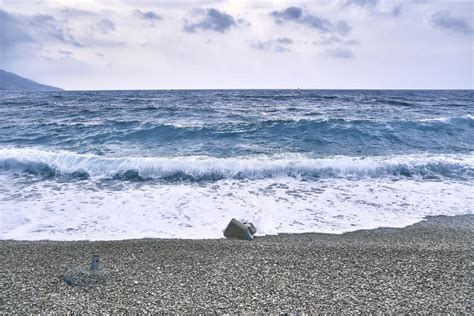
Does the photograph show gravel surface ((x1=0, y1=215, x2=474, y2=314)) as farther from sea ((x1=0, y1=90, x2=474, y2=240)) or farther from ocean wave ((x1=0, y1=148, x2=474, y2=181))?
ocean wave ((x1=0, y1=148, x2=474, y2=181))

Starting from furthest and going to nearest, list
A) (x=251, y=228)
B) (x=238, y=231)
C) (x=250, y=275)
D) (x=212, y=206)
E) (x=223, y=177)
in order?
(x=223, y=177) → (x=212, y=206) → (x=251, y=228) → (x=238, y=231) → (x=250, y=275)

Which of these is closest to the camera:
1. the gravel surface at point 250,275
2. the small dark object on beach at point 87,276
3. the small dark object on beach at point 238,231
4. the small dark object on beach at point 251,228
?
the gravel surface at point 250,275

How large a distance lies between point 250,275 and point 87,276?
2.57m

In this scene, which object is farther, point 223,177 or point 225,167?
point 225,167

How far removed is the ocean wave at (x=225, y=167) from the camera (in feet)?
40.9

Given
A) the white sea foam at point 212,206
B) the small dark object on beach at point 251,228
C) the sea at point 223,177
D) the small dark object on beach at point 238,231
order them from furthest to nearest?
the sea at point 223,177
the white sea foam at point 212,206
the small dark object on beach at point 251,228
the small dark object on beach at point 238,231

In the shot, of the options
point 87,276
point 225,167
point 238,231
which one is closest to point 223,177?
point 225,167

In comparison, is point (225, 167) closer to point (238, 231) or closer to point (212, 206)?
point (212, 206)

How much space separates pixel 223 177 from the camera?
12.3 m

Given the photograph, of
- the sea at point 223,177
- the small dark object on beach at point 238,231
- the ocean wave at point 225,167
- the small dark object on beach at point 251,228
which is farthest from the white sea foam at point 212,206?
the ocean wave at point 225,167

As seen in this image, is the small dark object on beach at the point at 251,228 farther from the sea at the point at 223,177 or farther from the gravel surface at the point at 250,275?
the gravel surface at the point at 250,275

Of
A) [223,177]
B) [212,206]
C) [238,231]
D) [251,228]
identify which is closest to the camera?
[238,231]

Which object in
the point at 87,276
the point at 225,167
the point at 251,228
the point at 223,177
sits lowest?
the point at 251,228

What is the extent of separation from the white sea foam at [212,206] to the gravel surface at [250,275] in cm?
83
